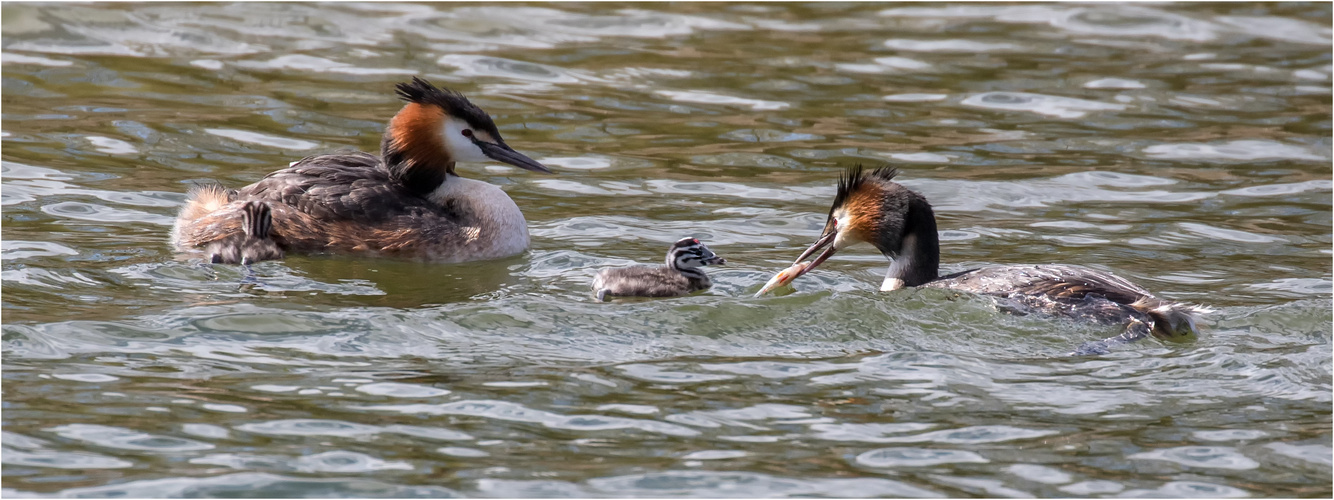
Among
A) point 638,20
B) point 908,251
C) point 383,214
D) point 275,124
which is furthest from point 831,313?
point 638,20

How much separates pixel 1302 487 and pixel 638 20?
10.4 m

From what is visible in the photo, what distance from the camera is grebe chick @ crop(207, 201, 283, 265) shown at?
320 inches

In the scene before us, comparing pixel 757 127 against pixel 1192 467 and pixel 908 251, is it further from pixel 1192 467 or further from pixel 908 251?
pixel 1192 467

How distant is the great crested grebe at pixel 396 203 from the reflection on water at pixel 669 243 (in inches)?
7.5

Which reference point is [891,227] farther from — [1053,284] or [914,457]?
[914,457]

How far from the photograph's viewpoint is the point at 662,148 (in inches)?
445

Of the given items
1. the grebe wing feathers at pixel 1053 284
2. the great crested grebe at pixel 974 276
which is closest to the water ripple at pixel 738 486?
the great crested grebe at pixel 974 276

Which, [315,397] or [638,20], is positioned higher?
[638,20]

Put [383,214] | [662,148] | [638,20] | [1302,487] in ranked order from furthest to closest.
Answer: [638,20] < [662,148] < [383,214] < [1302,487]

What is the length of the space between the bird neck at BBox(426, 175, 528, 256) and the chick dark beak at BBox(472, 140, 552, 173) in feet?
0.59

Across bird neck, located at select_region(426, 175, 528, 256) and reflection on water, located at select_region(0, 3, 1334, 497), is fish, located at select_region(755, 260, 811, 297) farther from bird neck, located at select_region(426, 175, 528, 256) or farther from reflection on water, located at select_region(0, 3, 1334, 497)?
bird neck, located at select_region(426, 175, 528, 256)

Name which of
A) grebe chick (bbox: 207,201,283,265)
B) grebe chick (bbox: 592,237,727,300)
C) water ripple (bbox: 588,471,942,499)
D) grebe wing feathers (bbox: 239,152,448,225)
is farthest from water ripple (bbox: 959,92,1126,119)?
water ripple (bbox: 588,471,942,499)

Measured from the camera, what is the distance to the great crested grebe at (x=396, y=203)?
839 centimetres

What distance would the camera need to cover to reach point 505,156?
8.91 metres
